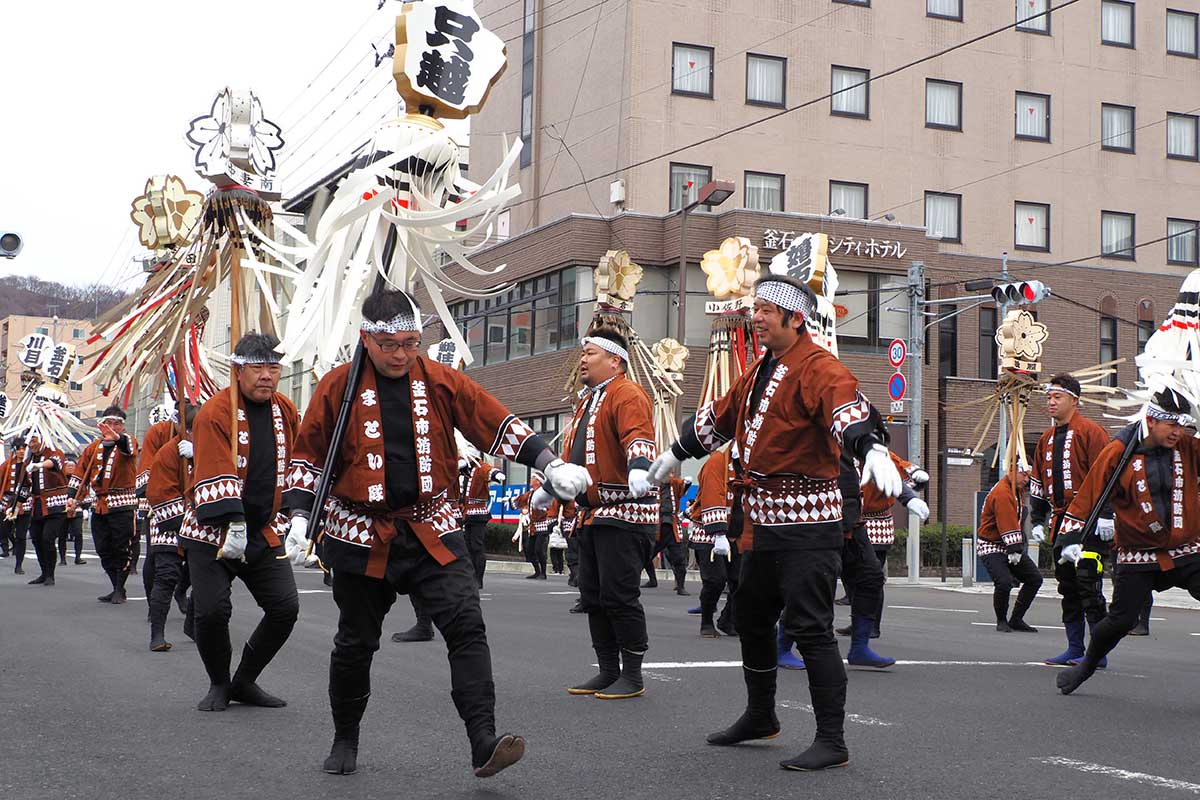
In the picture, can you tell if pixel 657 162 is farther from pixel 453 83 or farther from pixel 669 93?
pixel 453 83

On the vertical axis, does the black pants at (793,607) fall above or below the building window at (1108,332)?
below

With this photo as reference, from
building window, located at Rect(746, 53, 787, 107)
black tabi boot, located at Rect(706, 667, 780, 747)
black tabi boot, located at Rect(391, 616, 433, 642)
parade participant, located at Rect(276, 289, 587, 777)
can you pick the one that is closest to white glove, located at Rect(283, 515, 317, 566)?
parade participant, located at Rect(276, 289, 587, 777)

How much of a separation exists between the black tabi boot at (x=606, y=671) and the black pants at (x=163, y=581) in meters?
3.68

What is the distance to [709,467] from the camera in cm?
1190

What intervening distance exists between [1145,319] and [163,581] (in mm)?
32806

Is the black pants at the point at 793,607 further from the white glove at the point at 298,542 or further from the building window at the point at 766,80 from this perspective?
the building window at the point at 766,80

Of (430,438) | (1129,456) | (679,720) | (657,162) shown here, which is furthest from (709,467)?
(657,162)

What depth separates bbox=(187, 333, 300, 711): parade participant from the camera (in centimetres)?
702

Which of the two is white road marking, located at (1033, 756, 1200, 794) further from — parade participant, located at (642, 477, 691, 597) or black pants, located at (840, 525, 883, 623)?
→ parade participant, located at (642, 477, 691, 597)

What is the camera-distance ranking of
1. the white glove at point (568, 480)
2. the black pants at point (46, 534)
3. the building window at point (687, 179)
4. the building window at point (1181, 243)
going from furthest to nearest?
the building window at point (1181, 243), the building window at point (687, 179), the black pants at point (46, 534), the white glove at point (568, 480)

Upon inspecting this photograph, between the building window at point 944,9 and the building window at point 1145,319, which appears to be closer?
the building window at point 944,9

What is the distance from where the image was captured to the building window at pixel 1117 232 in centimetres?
3834

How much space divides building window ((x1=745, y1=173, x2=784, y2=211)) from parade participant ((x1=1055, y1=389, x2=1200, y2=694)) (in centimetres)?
2737

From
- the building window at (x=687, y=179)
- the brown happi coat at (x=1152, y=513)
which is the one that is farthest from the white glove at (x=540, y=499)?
the building window at (x=687, y=179)
